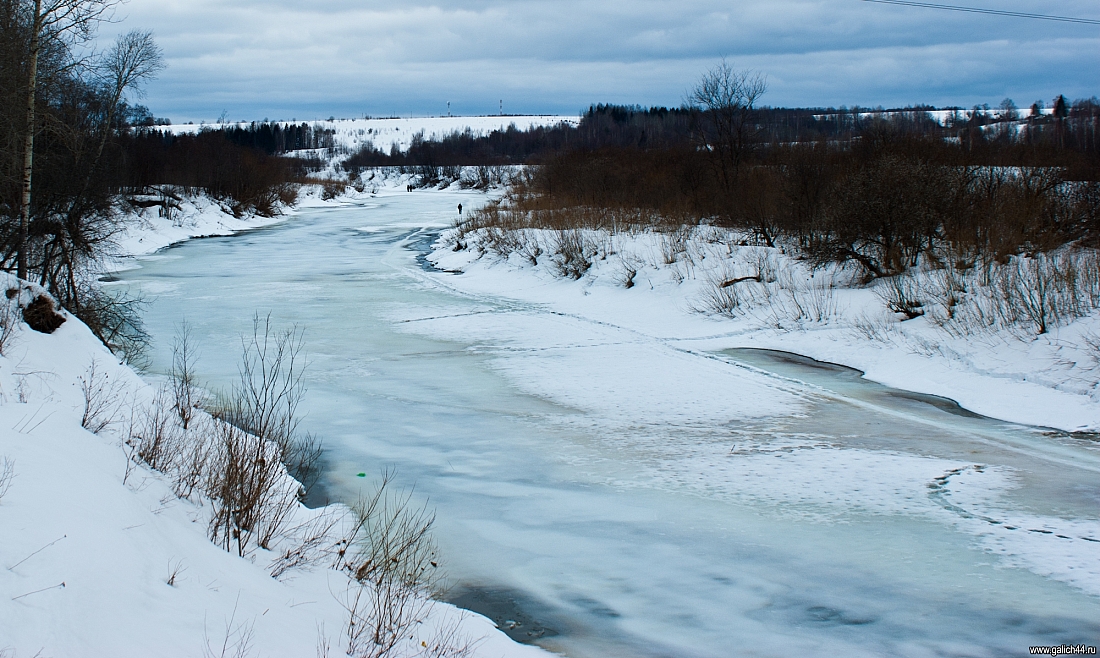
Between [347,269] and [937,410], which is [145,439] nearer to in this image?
[937,410]

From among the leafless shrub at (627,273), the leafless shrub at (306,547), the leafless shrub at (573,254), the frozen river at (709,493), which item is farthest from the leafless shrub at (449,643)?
the leafless shrub at (573,254)

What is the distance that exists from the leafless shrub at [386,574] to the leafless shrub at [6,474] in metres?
1.89

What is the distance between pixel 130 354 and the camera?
12.6 meters

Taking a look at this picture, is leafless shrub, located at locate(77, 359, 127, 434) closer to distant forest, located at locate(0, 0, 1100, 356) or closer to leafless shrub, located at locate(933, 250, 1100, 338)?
distant forest, located at locate(0, 0, 1100, 356)

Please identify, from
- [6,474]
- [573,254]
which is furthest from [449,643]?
[573,254]

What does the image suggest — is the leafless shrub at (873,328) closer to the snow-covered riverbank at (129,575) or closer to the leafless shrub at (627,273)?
the leafless shrub at (627,273)

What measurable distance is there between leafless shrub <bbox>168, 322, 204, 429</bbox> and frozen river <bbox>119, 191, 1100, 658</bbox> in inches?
10.5

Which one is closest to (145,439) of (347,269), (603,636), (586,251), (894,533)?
(603,636)

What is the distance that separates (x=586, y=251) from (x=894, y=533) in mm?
16718

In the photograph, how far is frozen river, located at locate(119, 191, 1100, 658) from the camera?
17.4 feet

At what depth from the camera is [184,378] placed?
8203mm

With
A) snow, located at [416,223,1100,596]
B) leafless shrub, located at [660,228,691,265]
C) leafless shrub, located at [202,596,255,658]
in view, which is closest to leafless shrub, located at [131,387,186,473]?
leafless shrub, located at [202,596,255,658]

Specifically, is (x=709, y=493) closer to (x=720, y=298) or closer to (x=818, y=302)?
(x=818, y=302)

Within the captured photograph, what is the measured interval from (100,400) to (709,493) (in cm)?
576
